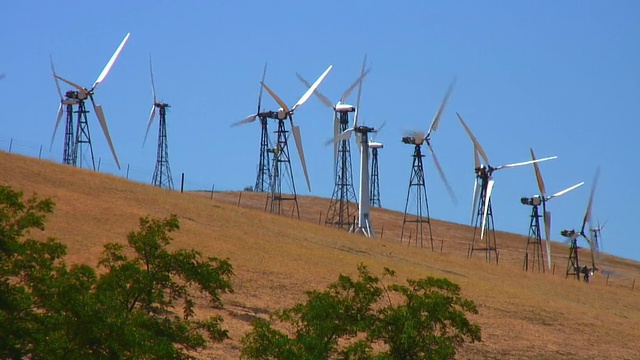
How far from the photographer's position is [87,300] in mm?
23672

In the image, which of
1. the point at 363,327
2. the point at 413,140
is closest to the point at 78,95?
the point at 413,140

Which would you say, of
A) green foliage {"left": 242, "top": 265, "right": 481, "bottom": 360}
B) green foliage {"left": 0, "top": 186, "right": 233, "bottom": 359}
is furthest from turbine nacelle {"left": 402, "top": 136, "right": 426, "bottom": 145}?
green foliage {"left": 0, "top": 186, "right": 233, "bottom": 359}

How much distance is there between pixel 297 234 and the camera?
7119 cm

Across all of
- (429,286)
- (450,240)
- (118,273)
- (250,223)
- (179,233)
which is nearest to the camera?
(118,273)

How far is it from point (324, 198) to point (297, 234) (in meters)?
54.9

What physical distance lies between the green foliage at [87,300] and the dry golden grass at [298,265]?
1187 centimetres

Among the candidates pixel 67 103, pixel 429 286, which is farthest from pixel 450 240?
pixel 429 286

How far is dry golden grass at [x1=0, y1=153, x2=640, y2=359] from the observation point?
4978cm

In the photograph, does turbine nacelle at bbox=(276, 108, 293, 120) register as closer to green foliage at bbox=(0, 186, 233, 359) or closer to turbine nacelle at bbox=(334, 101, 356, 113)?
turbine nacelle at bbox=(334, 101, 356, 113)

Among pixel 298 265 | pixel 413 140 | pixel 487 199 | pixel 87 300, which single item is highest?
pixel 413 140

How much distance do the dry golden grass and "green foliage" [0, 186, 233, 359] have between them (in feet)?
38.9

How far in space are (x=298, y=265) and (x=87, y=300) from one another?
A: 3482cm

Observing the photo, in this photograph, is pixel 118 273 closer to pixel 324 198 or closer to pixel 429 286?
pixel 429 286

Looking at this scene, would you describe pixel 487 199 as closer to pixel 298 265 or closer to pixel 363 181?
pixel 363 181
